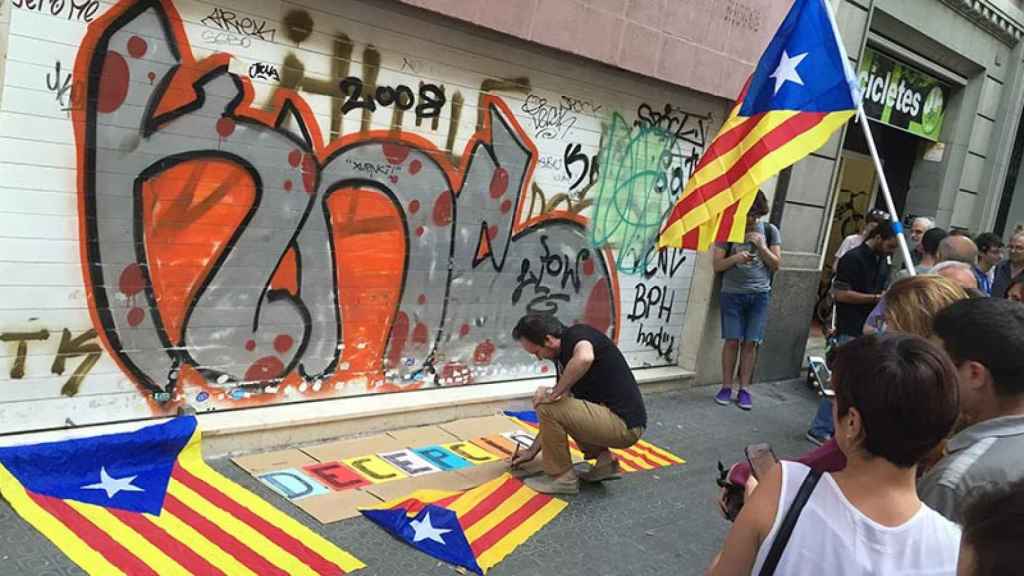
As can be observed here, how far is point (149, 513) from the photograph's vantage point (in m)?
3.83

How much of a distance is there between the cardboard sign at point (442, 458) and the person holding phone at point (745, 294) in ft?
10.5

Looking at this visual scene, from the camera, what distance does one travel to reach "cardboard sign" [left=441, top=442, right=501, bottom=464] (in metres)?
5.21

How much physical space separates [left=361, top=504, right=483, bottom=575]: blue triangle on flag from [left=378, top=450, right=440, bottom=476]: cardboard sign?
22.8 inches

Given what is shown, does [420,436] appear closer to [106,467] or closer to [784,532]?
[106,467]

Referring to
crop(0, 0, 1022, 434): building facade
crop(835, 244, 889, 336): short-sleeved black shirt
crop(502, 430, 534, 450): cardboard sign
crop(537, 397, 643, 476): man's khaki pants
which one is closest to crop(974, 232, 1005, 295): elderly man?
crop(835, 244, 889, 336): short-sleeved black shirt

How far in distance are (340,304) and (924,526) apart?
396 centimetres

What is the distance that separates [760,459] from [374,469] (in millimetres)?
3088

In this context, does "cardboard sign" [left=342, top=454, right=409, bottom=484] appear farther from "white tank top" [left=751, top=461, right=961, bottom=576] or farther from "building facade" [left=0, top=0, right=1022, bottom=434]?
"white tank top" [left=751, top=461, right=961, bottom=576]

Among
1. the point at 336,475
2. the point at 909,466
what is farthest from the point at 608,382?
the point at 909,466

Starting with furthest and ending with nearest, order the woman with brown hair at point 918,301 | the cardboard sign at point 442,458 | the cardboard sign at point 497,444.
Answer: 1. the cardboard sign at point 497,444
2. the cardboard sign at point 442,458
3. the woman with brown hair at point 918,301

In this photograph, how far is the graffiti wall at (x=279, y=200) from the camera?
3.98 metres

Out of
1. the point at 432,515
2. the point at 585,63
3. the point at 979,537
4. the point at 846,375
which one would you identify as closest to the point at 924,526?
the point at 846,375

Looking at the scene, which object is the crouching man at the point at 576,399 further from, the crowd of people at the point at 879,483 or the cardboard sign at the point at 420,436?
the crowd of people at the point at 879,483

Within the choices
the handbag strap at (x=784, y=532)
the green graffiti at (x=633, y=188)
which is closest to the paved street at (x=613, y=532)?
the green graffiti at (x=633, y=188)
